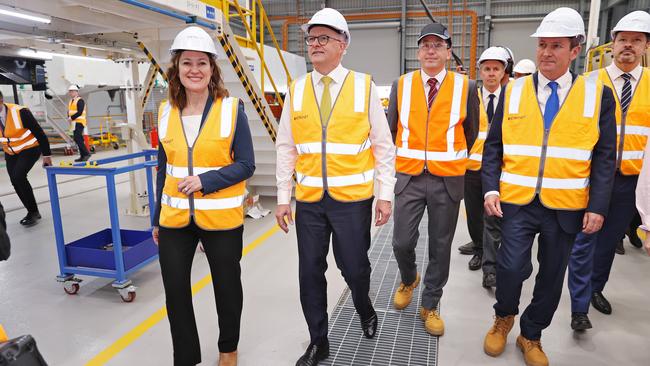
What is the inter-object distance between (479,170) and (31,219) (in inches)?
246

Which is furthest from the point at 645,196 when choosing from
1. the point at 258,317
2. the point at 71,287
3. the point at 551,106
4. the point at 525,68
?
the point at 71,287

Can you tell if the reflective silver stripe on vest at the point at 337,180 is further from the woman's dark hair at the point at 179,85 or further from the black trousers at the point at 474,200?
the black trousers at the point at 474,200

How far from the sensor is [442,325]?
3.22 meters

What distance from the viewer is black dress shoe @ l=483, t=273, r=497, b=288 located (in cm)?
395

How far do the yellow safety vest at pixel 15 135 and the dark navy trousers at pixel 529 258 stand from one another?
6468 millimetres

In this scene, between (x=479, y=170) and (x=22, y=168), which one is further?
(x=22, y=168)

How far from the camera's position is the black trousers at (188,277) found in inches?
98.3

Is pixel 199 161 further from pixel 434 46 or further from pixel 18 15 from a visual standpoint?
pixel 18 15

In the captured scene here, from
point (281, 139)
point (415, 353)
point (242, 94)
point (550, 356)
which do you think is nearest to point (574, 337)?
point (550, 356)

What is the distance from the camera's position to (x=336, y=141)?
253 centimetres

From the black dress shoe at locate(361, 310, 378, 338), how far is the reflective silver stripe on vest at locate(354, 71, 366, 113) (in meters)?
1.47

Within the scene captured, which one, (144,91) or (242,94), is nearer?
(242,94)

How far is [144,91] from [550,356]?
261 inches

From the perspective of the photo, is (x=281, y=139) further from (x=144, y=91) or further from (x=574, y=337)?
(x=144, y=91)
